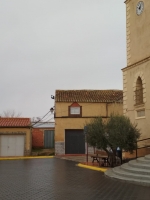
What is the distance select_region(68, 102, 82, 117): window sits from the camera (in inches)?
1284

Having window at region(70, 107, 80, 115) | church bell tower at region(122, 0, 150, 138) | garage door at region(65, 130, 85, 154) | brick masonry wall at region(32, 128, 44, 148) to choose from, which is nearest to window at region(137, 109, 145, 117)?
church bell tower at region(122, 0, 150, 138)

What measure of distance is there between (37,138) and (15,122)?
490cm

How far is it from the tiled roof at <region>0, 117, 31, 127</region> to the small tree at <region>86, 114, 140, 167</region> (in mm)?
15440

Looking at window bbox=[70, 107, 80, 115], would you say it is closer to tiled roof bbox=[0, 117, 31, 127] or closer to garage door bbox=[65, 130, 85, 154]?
garage door bbox=[65, 130, 85, 154]

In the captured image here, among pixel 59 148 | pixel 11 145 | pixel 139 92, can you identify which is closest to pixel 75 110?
pixel 59 148

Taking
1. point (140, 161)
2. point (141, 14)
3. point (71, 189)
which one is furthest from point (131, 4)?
point (71, 189)

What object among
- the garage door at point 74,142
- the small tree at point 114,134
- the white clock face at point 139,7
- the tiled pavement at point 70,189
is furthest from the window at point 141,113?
the garage door at point 74,142

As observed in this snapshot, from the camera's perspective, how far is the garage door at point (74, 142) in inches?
1275

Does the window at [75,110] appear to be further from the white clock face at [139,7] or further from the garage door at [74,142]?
the white clock face at [139,7]

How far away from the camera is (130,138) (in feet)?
54.8

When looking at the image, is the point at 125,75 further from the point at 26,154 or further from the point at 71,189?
the point at 26,154

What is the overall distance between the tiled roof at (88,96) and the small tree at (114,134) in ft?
47.6

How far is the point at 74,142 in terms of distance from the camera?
32.5 meters

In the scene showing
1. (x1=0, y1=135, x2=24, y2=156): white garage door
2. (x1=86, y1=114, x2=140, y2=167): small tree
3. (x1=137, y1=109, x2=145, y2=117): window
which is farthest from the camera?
(x1=0, y1=135, x2=24, y2=156): white garage door
